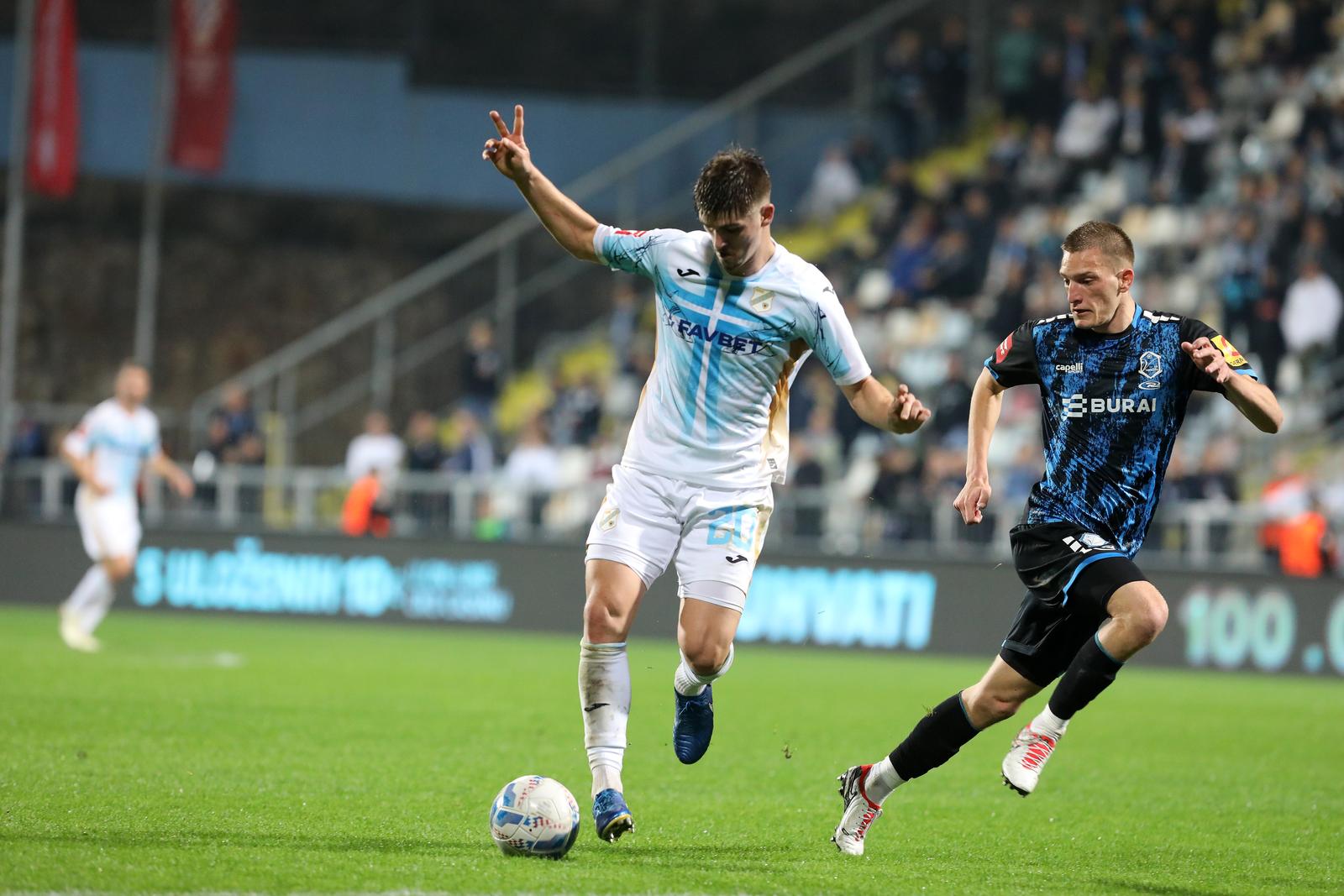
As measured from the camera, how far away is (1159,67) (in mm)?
22641

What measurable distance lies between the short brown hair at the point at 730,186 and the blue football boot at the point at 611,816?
2.07 meters

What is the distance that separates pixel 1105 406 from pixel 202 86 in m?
22.0

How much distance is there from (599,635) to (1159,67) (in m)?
18.0

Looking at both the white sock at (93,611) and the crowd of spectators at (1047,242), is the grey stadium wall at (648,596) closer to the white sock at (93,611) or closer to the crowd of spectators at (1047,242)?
the crowd of spectators at (1047,242)

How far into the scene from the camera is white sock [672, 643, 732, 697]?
689 centimetres

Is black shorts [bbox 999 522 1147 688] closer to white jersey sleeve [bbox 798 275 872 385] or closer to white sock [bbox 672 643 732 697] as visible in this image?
white jersey sleeve [bbox 798 275 872 385]

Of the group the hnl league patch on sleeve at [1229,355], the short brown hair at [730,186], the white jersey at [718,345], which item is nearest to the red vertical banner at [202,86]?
the white jersey at [718,345]

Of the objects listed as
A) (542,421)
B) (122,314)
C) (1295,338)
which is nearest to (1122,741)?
(1295,338)

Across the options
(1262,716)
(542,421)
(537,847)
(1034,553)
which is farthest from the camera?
(542,421)

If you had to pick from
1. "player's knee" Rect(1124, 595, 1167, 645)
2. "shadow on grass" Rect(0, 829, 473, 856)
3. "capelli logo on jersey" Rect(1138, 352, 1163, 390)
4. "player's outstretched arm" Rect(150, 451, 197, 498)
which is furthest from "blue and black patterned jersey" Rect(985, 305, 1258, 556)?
"player's outstretched arm" Rect(150, 451, 197, 498)

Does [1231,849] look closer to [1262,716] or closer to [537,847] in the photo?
[537,847]

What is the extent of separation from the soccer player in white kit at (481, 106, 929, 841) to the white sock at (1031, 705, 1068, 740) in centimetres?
116

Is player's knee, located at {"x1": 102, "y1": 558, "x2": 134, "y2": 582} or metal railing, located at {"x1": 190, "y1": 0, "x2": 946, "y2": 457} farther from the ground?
metal railing, located at {"x1": 190, "y1": 0, "x2": 946, "y2": 457}

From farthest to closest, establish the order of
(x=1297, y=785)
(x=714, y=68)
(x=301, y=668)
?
(x=714, y=68) < (x=301, y=668) < (x=1297, y=785)
